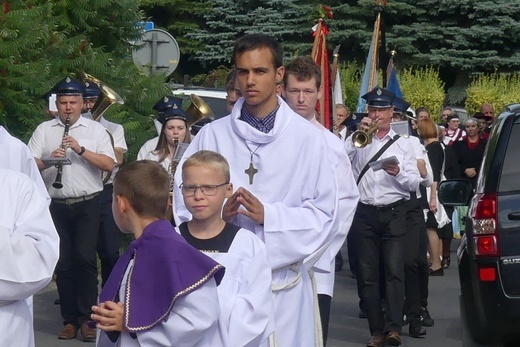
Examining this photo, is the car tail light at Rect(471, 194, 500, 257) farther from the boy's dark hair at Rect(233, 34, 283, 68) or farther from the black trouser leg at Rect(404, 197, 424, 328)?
the black trouser leg at Rect(404, 197, 424, 328)

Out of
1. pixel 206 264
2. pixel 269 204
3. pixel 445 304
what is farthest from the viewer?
pixel 445 304

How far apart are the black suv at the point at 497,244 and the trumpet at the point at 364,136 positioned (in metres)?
2.57

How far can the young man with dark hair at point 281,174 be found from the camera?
5.96 meters

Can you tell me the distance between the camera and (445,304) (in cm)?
1341

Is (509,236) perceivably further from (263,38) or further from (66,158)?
(66,158)

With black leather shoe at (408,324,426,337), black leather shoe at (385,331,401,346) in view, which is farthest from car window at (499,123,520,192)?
black leather shoe at (408,324,426,337)

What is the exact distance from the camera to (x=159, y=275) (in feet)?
15.1

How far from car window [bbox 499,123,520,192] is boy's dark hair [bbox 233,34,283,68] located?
2215mm

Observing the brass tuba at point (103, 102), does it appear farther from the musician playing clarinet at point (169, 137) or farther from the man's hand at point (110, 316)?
the man's hand at point (110, 316)

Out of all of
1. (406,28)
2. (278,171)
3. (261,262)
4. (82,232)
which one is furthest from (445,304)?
(406,28)

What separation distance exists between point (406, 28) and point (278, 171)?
36001 millimetres

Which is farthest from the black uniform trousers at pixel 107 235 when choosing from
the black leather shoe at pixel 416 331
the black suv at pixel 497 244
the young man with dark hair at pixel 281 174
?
the young man with dark hair at pixel 281 174

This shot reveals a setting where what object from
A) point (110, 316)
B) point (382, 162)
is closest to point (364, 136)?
point (382, 162)

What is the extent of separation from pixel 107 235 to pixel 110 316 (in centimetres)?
671
